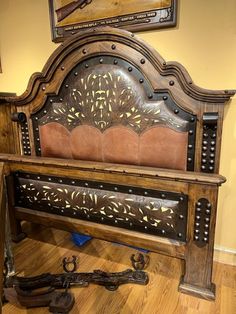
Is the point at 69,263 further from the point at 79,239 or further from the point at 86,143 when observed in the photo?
the point at 86,143

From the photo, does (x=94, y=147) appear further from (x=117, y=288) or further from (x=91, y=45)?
(x=117, y=288)

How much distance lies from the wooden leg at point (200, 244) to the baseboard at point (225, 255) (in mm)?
359

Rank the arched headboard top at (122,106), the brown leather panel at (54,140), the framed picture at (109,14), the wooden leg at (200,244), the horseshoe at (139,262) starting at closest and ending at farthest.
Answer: the wooden leg at (200,244) → the arched headboard top at (122,106) → the framed picture at (109,14) → the horseshoe at (139,262) → the brown leather panel at (54,140)

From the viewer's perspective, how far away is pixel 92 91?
1.62 meters

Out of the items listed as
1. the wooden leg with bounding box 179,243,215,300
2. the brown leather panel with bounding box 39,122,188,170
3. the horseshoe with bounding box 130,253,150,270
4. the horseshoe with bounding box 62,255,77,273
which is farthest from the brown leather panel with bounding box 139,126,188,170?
the horseshoe with bounding box 62,255,77,273

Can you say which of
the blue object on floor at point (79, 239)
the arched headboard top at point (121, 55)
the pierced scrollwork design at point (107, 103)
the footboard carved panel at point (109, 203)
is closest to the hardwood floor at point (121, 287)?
the blue object on floor at point (79, 239)

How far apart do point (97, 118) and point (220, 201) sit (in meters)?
1.09

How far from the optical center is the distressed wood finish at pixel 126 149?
1343mm

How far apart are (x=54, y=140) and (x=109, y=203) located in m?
0.71

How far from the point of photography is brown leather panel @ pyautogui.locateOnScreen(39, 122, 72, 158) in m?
1.78

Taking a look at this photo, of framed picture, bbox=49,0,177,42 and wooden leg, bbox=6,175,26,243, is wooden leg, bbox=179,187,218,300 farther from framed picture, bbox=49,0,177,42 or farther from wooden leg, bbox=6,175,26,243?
wooden leg, bbox=6,175,26,243

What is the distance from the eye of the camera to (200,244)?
1.34 metres

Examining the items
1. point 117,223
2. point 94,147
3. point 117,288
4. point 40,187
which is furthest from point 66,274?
point 94,147

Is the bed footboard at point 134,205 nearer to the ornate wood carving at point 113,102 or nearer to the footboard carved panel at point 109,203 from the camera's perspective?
the footboard carved panel at point 109,203
